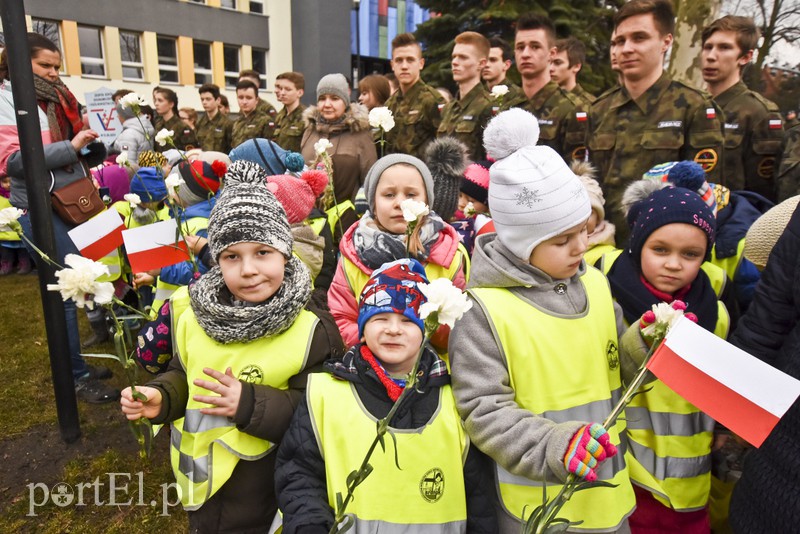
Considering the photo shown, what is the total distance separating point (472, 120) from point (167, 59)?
19956mm

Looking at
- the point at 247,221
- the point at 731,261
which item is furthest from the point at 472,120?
the point at 247,221

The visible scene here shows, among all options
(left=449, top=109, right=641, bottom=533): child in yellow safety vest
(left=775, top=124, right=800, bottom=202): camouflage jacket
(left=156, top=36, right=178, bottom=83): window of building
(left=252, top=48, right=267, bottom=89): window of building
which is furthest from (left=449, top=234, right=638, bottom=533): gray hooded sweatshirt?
(left=252, top=48, right=267, bottom=89): window of building

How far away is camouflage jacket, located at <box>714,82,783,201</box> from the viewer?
12.5 feet

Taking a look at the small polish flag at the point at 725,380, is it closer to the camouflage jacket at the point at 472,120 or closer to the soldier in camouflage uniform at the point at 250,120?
the camouflage jacket at the point at 472,120

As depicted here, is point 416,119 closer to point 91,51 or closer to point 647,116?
point 647,116

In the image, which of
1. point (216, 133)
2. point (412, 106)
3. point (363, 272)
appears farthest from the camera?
point (216, 133)

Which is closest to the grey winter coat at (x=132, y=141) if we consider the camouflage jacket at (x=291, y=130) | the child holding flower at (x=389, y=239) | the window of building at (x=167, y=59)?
the camouflage jacket at (x=291, y=130)

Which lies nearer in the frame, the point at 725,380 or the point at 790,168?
the point at 725,380

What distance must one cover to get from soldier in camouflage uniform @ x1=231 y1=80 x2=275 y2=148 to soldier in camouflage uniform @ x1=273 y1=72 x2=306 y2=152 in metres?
0.58

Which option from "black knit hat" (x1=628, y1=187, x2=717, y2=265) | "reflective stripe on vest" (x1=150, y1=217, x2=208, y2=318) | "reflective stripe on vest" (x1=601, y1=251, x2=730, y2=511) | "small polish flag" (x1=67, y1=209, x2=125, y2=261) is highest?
"black knit hat" (x1=628, y1=187, x2=717, y2=265)

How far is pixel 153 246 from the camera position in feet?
7.27

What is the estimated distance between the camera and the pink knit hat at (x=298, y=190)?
2686 mm

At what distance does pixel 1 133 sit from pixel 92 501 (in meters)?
2.59

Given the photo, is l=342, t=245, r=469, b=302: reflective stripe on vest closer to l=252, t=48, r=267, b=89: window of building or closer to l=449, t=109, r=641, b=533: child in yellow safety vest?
l=449, t=109, r=641, b=533: child in yellow safety vest
